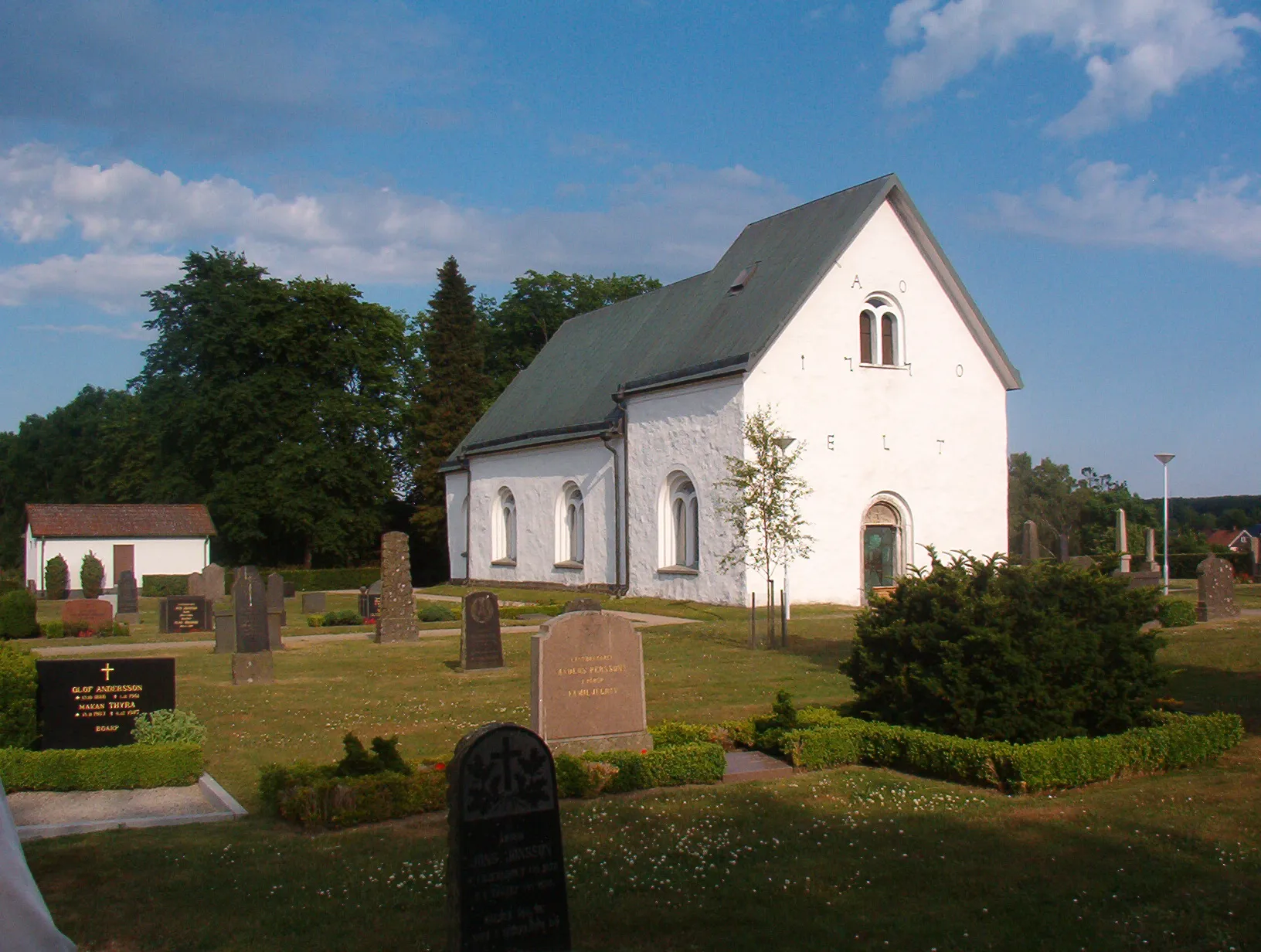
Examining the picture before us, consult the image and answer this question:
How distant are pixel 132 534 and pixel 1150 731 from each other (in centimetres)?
4355

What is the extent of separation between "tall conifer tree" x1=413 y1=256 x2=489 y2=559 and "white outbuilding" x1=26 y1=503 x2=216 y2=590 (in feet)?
29.6

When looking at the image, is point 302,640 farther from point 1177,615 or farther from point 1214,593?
point 1214,593

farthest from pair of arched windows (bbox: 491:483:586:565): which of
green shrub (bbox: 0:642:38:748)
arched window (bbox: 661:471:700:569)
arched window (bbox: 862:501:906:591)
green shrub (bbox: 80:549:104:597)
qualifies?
green shrub (bbox: 0:642:38:748)

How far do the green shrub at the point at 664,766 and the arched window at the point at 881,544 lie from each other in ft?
61.6

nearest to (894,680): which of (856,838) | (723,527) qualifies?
(856,838)

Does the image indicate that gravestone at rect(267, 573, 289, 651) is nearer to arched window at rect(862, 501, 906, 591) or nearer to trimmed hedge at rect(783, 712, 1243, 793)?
trimmed hedge at rect(783, 712, 1243, 793)

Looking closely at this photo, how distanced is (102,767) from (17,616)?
1715 centimetres

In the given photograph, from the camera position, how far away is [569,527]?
34.9m

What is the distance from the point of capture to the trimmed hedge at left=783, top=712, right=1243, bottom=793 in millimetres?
8664

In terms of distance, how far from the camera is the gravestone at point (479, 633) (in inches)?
666

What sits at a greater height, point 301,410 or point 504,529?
point 301,410

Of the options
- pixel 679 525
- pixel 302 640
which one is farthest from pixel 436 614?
pixel 679 525

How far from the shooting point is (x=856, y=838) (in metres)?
7.39

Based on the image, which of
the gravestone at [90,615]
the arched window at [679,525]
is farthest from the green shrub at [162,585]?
the arched window at [679,525]
